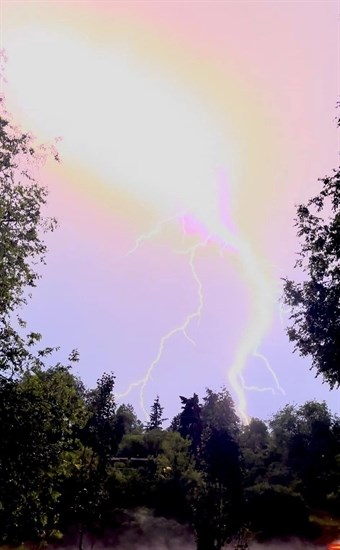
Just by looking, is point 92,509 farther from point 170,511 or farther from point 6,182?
point 6,182

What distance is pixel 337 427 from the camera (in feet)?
266

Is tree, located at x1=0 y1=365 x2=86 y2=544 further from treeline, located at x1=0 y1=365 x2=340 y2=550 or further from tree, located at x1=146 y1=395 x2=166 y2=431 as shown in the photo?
tree, located at x1=146 y1=395 x2=166 y2=431

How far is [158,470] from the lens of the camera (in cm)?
5156

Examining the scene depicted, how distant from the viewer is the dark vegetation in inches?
656

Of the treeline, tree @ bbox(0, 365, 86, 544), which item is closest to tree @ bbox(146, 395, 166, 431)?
the treeline

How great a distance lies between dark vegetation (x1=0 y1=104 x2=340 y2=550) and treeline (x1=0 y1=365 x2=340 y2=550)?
7 cm

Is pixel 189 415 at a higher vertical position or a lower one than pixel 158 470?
higher

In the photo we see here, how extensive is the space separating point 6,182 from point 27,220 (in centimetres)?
165

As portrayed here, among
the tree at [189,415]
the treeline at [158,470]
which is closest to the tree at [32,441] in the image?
the treeline at [158,470]

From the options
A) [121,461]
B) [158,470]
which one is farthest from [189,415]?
[158,470]

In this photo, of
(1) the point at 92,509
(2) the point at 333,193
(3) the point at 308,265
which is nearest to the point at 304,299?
(3) the point at 308,265

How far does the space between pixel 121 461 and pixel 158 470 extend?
1446 centimetres

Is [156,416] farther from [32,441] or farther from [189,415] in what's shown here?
[32,441]

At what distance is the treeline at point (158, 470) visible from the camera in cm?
1681
